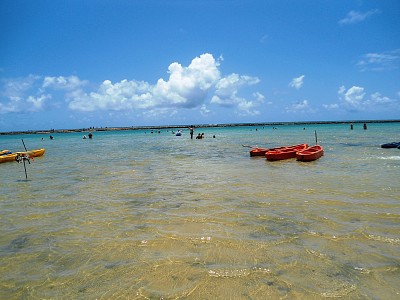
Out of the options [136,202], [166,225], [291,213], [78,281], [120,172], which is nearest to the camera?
[78,281]

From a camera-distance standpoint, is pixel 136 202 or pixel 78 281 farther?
pixel 136 202

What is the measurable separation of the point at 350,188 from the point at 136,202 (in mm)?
9277

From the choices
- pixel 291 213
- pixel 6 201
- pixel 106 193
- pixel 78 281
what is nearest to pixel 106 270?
pixel 78 281

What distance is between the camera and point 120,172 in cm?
1834

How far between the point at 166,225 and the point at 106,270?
2689mm

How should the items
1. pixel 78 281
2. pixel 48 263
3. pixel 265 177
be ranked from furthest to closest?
pixel 265 177
pixel 48 263
pixel 78 281

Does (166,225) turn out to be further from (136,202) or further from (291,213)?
(291,213)

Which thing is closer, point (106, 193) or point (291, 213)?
point (291, 213)

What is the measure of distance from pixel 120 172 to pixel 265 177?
31.7 ft

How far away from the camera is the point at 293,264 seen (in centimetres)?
564

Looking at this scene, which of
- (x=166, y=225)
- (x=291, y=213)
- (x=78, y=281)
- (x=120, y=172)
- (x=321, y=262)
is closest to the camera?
(x=78, y=281)

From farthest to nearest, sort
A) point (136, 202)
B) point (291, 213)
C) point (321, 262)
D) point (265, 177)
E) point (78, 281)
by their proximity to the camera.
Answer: point (265, 177) → point (136, 202) → point (291, 213) → point (321, 262) → point (78, 281)

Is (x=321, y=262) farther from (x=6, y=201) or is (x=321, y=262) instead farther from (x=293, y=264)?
(x=6, y=201)

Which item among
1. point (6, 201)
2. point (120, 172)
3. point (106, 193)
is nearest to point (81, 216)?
point (106, 193)
